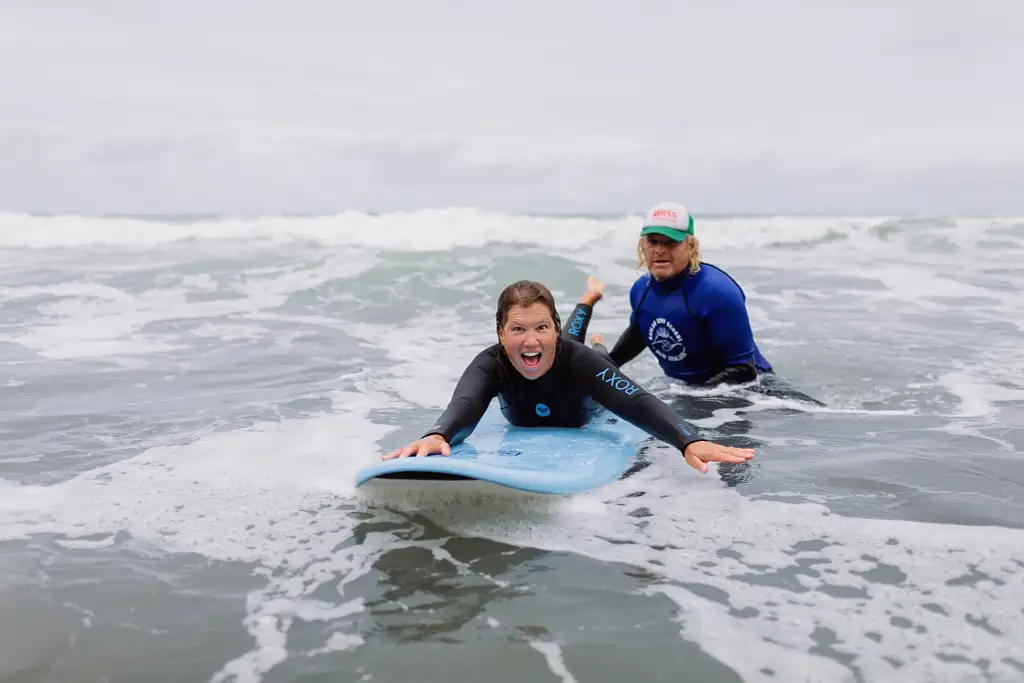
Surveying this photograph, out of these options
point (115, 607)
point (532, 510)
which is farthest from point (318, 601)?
point (532, 510)

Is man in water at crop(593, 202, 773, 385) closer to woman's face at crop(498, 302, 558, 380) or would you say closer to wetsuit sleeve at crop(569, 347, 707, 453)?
wetsuit sleeve at crop(569, 347, 707, 453)

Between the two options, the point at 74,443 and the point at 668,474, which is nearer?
the point at 668,474

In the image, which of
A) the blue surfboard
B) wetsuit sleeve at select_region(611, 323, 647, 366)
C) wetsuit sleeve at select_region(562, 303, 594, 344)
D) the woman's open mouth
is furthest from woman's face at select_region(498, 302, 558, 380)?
wetsuit sleeve at select_region(611, 323, 647, 366)

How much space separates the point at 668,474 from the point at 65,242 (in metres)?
18.6

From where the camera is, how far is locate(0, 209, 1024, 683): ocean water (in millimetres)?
2512

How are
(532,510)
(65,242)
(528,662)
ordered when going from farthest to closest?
1. (65,242)
2. (532,510)
3. (528,662)

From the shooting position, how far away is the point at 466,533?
334 cm

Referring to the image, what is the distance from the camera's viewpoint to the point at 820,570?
3.01m

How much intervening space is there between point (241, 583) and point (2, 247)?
18082 mm

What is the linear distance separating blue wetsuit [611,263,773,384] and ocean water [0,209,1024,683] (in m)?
0.18

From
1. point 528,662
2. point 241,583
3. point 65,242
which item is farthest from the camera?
point 65,242

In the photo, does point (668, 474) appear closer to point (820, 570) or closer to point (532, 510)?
point (532, 510)

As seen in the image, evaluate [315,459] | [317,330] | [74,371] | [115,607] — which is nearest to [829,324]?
[317,330]

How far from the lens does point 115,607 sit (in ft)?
9.20
